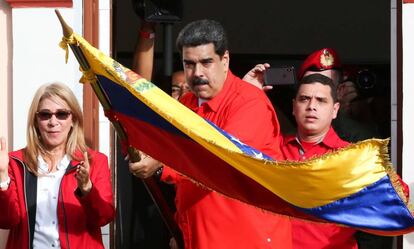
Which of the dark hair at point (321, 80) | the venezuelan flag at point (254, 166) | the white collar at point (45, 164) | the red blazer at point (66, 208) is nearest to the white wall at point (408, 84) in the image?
the dark hair at point (321, 80)

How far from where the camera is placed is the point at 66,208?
6008 mm

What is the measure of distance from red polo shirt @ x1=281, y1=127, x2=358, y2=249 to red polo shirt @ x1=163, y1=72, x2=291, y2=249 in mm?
269

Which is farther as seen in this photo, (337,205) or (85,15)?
(85,15)

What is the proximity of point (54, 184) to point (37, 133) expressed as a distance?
32 cm

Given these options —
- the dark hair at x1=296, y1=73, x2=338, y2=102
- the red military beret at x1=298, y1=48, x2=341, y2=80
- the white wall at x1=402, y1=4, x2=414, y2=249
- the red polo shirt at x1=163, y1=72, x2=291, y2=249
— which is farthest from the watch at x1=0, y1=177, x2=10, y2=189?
the white wall at x1=402, y1=4, x2=414, y2=249

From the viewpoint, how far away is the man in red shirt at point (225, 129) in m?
5.65

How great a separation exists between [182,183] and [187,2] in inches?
184

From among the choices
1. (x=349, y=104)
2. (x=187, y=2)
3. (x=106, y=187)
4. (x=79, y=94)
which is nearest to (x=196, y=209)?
(x=106, y=187)

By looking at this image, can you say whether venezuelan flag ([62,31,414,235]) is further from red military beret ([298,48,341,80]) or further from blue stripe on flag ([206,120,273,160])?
red military beret ([298,48,341,80])

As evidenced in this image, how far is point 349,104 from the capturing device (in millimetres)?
7605

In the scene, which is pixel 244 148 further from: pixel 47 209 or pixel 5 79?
pixel 5 79

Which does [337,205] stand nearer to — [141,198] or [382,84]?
[141,198]

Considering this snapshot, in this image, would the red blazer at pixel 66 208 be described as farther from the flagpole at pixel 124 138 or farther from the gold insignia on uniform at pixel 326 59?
the gold insignia on uniform at pixel 326 59

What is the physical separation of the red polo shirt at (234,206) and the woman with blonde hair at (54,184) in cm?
49
